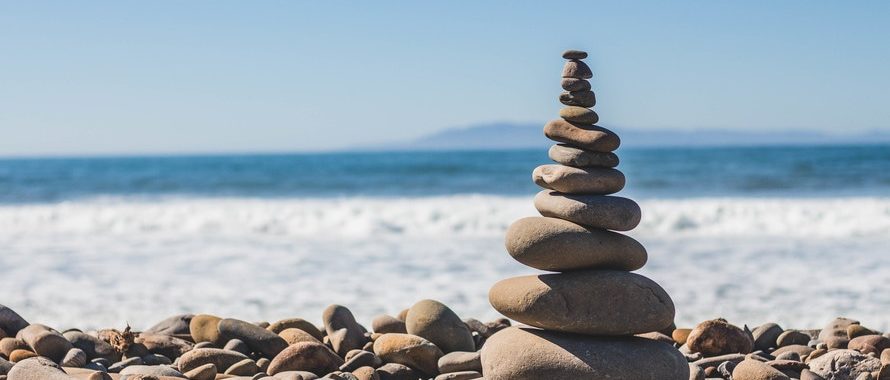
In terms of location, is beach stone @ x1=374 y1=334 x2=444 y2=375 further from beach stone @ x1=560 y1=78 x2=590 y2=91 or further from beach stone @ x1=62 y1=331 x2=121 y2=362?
beach stone @ x1=560 y1=78 x2=590 y2=91

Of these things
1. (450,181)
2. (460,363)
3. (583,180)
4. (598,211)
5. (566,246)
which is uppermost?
(583,180)

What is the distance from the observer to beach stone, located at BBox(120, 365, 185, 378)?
5.05 m

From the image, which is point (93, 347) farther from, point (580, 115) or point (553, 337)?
point (580, 115)

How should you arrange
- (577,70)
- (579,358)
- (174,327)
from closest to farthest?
(579,358), (577,70), (174,327)

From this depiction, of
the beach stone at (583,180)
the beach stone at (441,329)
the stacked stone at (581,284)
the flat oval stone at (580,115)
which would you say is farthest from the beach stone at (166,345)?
the flat oval stone at (580,115)

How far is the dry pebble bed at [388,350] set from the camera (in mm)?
4660

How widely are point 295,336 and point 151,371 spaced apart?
3.51ft

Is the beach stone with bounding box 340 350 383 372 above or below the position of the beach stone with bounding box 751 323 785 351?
above

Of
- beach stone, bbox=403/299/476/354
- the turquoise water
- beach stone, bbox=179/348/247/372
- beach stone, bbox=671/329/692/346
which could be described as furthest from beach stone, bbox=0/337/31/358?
the turquoise water

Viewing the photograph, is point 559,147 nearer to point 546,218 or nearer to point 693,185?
point 546,218

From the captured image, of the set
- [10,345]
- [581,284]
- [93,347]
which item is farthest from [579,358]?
[10,345]

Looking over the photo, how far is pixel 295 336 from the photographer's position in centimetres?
595

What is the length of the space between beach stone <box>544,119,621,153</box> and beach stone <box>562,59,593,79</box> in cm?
23

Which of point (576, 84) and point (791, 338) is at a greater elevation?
point (576, 84)
